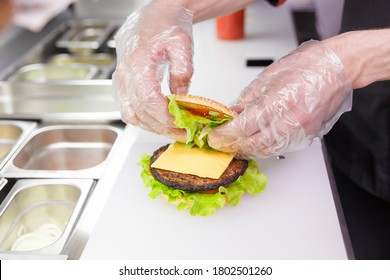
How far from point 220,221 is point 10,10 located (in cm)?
84

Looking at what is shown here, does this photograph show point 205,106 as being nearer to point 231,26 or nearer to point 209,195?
point 209,195

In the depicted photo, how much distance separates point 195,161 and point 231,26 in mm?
1178

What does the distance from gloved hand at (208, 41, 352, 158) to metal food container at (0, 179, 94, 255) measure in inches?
17.6

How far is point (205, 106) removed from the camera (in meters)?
1.24

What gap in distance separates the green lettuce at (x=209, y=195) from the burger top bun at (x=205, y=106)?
0.57 ft

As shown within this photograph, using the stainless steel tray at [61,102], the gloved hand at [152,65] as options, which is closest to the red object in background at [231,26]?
the stainless steel tray at [61,102]

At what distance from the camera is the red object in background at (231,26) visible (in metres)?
2.30

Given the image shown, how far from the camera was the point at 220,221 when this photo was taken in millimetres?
1218

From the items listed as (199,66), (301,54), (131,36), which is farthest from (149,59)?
(199,66)

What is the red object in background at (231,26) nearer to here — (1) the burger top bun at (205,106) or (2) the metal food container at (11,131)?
(2) the metal food container at (11,131)

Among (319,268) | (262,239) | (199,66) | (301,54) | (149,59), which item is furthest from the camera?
(199,66)

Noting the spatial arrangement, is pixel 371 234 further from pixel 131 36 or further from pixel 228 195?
pixel 131 36

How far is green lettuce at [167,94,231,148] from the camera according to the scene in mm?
1242

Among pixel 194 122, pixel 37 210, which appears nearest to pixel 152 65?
pixel 194 122
